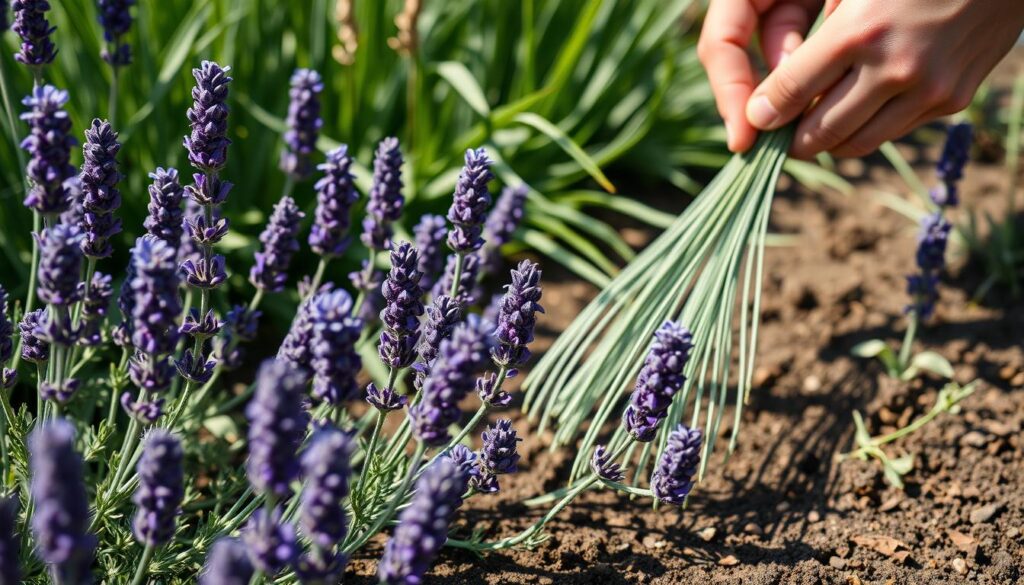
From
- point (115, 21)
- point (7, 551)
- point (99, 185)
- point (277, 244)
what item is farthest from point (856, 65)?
point (7, 551)

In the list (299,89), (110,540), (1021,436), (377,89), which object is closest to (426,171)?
(377,89)

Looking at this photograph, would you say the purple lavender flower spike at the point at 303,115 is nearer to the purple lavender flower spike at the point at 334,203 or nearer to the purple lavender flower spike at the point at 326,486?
the purple lavender flower spike at the point at 334,203

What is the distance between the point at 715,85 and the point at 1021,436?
3.48ft

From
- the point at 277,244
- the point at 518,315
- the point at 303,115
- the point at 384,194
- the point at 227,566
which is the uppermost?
the point at 303,115

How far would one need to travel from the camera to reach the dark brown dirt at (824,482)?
1.82 meters

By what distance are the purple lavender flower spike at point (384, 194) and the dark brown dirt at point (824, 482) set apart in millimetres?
603

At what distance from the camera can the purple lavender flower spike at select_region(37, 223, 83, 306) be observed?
1.28 metres

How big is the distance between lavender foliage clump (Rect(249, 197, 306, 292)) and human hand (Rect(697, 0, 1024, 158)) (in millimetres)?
1032

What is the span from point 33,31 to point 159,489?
0.96 m

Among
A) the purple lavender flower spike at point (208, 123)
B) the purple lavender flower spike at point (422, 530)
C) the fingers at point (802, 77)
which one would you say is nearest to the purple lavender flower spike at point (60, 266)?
the purple lavender flower spike at point (208, 123)

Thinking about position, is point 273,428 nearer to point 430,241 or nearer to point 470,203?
point 470,203

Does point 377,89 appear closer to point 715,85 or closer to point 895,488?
point 715,85

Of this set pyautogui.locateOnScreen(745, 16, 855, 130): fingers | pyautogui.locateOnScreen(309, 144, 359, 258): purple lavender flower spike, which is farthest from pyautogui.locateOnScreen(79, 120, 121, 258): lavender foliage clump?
pyautogui.locateOnScreen(745, 16, 855, 130): fingers

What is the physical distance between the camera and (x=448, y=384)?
1.27 m
